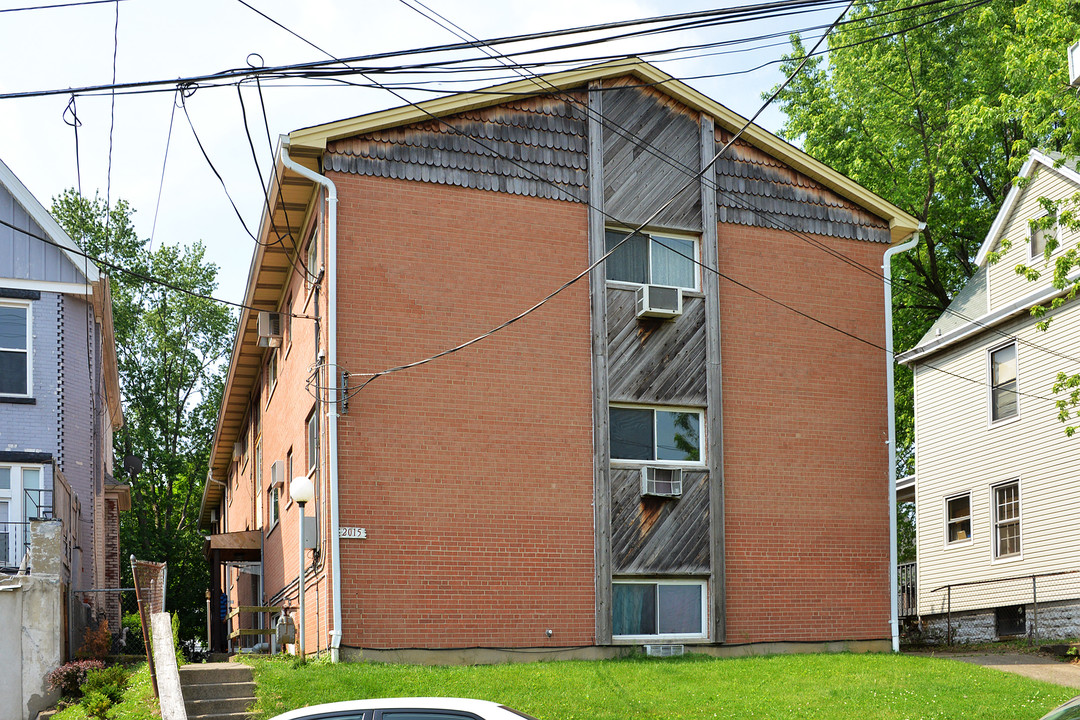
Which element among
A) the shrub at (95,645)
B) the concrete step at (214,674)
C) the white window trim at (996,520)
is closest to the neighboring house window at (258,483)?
the shrub at (95,645)

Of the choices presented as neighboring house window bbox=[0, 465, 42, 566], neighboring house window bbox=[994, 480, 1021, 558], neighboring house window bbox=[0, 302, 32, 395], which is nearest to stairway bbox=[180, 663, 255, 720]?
neighboring house window bbox=[0, 465, 42, 566]

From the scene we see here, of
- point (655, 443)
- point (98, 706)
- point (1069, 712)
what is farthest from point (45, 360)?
point (1069, 712)

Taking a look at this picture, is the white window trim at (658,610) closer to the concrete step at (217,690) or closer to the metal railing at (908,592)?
the concrete step at (217,690)

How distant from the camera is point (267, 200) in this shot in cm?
1781

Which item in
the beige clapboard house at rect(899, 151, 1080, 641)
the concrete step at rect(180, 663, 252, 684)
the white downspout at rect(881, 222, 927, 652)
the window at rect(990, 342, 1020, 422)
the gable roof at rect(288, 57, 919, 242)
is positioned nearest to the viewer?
the concrete step at rect(180, 663, 252, 684)

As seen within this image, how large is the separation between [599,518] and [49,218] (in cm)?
1260

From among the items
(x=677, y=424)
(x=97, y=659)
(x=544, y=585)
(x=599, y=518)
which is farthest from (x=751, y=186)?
(x=97, y=659)

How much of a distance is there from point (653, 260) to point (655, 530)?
439 cm

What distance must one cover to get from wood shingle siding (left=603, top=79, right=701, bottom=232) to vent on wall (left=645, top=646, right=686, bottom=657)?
665 centimetres

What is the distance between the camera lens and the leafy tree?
4378 centimetres

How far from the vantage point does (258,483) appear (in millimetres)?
28359

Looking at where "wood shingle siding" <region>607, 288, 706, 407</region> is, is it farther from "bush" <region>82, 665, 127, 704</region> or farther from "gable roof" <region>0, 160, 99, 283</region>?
Result: "gable roof" <region>0, 160, 99, 283</region>

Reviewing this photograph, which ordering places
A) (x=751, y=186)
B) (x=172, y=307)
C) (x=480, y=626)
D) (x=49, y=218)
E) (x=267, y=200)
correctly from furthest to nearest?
(x=172, y=307)
(x=49, y=218)
(x=751, y=186)
(x=267, y=200)
(x=480, y=626)

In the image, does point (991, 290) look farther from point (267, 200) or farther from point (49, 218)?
point (49, 218)
